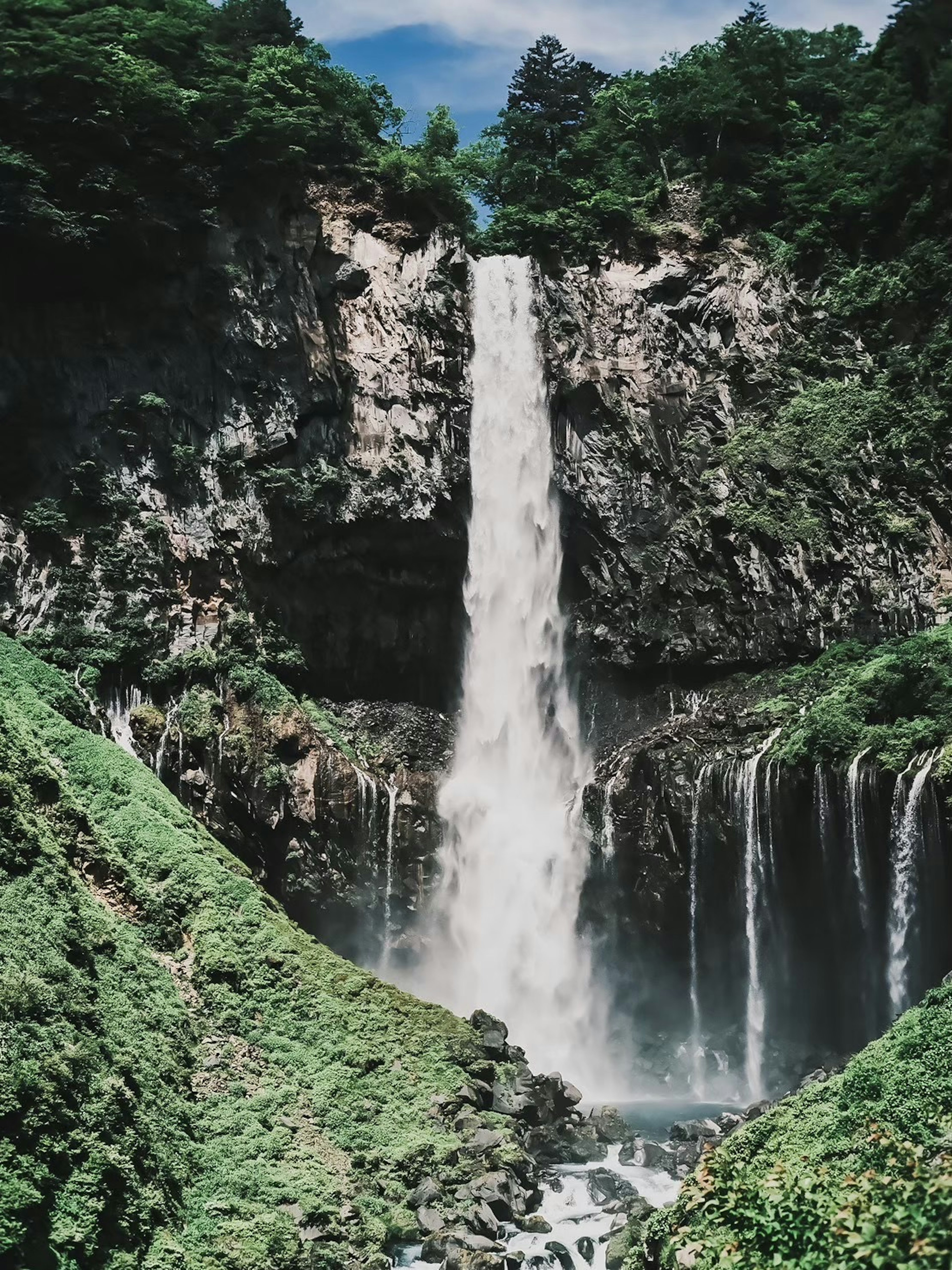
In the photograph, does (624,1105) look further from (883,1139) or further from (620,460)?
(620,460)

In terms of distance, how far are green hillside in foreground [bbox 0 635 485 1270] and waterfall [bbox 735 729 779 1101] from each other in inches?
317

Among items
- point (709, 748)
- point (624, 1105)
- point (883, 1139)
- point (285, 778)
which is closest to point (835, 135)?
point (709, 748)

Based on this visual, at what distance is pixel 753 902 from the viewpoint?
2300cm

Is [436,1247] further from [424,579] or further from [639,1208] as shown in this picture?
[424,579]

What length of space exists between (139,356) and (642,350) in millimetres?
13823

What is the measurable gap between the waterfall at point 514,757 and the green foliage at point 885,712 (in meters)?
6.38

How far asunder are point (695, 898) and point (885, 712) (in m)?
5.87

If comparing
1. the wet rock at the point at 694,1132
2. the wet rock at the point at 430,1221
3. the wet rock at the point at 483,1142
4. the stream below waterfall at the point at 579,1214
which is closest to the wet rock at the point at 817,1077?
the wet rock at the point at 694,1132

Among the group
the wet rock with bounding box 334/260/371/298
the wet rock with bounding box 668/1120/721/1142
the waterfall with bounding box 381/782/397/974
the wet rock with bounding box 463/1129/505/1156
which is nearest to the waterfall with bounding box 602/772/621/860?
the waterfall with bounding box 381/782/397/974

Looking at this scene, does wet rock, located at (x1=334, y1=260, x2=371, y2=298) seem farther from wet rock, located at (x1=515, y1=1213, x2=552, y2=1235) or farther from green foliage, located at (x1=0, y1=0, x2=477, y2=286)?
wet rock, located at (x1=515, y1=1213, x2=552, y2=1235)

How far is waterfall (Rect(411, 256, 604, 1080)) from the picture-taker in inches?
1009

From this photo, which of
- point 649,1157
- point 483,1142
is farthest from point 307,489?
Result: point 649,1157

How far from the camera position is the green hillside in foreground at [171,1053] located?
35.0 feet

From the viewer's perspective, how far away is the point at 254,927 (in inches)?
696
